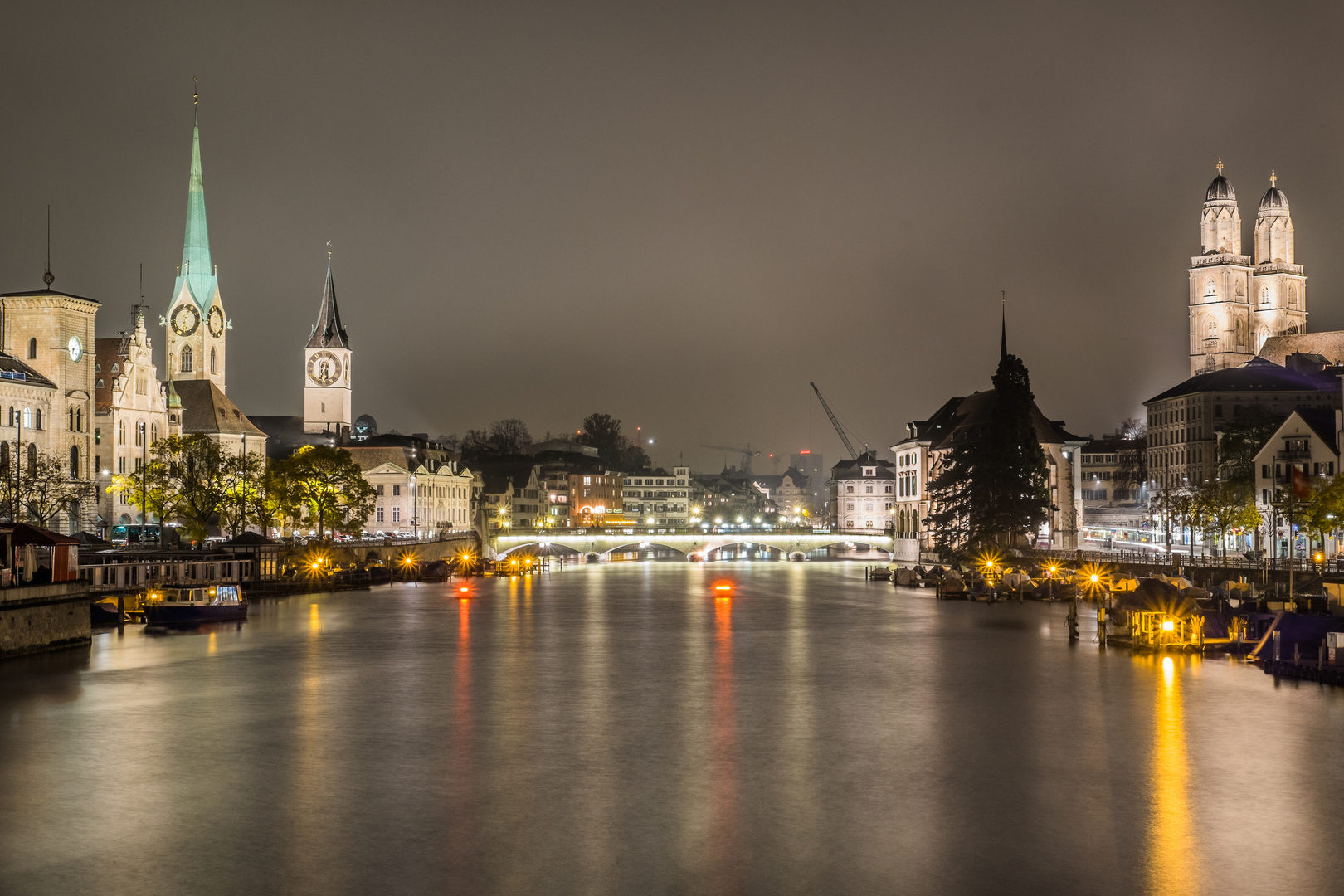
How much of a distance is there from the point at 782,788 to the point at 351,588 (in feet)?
256

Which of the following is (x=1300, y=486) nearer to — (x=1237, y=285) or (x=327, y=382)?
(x=1237, y=285)

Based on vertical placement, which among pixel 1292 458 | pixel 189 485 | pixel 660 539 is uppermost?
pixel 1292 458

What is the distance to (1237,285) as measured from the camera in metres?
188

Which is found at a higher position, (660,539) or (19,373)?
(19,373)

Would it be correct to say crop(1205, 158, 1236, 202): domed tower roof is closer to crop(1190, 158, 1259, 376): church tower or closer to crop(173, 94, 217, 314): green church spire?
crop(1190, 158, 1259, 376): church tower

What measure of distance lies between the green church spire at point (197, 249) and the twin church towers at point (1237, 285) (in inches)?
5034

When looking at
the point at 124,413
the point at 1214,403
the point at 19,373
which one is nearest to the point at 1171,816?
the point at 19,373

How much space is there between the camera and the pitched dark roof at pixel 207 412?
133375 millimetres

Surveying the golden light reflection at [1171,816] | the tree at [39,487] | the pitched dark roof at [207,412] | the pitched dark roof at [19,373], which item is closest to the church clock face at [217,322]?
the pitched dark roof at [207,412]

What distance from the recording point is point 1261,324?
189 meters

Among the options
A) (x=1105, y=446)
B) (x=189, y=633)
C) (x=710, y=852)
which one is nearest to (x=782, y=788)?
(x=710, y=852)

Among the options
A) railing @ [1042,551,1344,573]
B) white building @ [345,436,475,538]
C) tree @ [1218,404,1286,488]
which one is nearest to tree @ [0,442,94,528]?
railing @ [1042,551,1344,573]

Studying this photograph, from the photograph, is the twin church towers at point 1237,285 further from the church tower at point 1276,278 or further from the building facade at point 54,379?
the building facade at point 54,379

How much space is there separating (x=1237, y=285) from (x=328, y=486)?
435 feet
